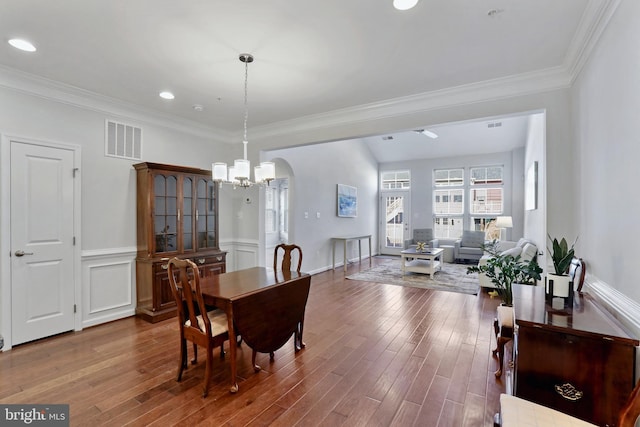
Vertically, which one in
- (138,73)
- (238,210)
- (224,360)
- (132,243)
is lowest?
(224,360)

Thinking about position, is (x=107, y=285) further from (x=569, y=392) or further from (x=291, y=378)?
(x=569, y=392)

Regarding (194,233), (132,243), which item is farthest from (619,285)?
(132,243)

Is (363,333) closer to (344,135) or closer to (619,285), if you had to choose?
(619,285)

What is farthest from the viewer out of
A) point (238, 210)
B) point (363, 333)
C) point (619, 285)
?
point (238, 210)

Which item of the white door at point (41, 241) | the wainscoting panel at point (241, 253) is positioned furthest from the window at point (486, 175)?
the white door at point (41, 241)

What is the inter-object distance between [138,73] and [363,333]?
3.44 metres

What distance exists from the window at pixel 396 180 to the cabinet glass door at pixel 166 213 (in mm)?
6832

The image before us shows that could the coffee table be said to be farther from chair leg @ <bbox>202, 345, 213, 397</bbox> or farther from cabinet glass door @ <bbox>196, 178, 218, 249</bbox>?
chair leg @ <bbox>202, 345, 213, 397</bbox>

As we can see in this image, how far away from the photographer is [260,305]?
2410mm

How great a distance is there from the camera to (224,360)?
270 cm

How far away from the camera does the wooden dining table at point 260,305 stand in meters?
2.23

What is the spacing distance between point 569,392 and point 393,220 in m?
8.11

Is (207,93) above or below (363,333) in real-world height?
above

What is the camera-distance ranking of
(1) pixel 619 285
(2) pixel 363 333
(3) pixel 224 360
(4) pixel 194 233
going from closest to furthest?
(1) pixel 619 285 → (3) pixel 224 360 → (2) pixel 363 333 → (4) pixel 194 233
